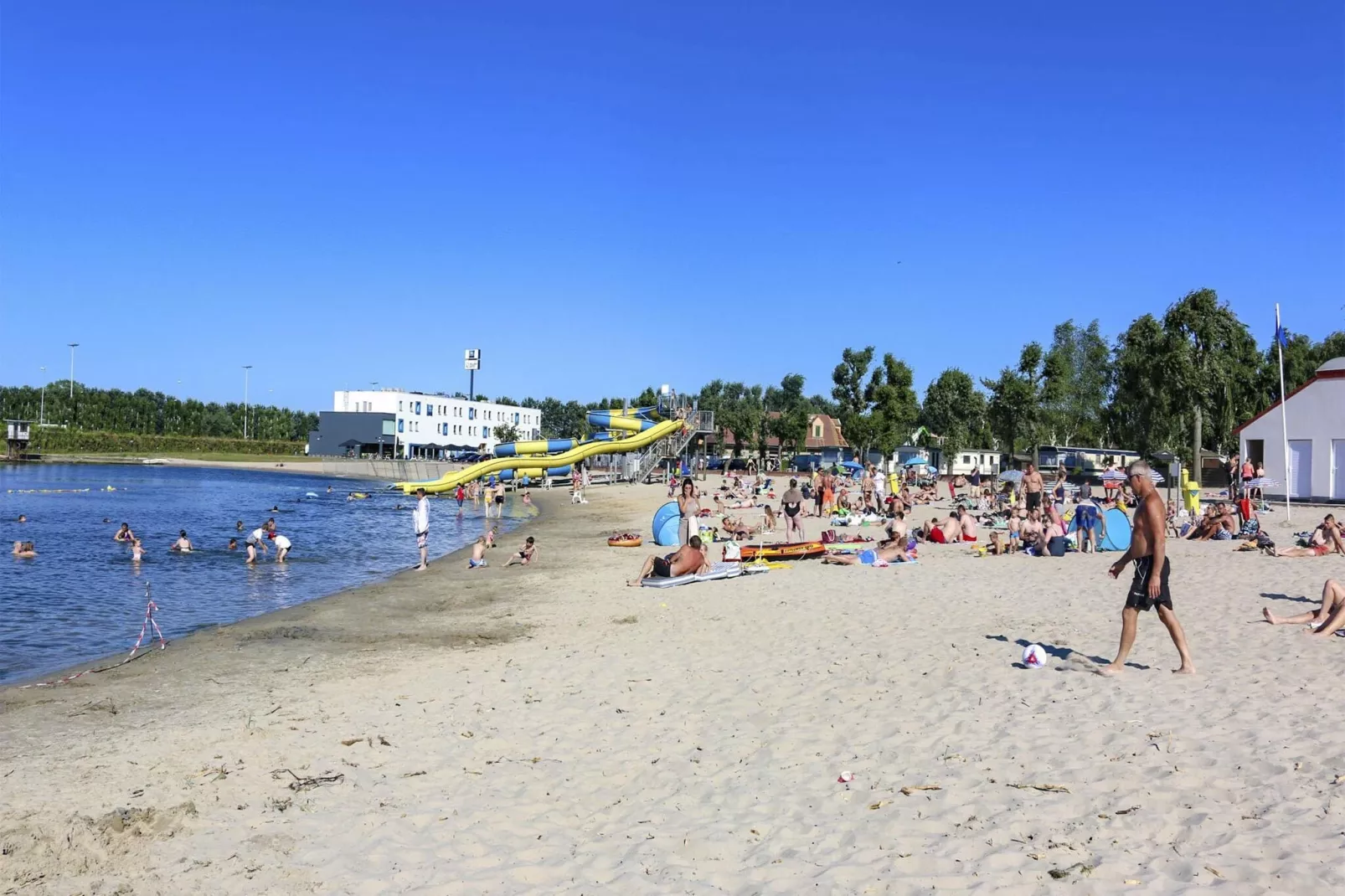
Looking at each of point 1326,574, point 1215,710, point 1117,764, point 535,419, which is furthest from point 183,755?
point 535,419

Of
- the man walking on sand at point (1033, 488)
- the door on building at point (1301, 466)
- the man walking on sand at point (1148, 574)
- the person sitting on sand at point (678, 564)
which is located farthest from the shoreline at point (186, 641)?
the door on building at point (1301, 466)

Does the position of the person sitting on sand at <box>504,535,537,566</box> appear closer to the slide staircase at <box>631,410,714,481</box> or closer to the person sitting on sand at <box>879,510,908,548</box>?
the person sitting on sand at <box>879,510,908,548</box>

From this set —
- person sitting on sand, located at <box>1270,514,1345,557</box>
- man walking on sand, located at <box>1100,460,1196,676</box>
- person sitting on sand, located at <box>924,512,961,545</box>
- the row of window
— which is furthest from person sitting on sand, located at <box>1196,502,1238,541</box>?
the row of window

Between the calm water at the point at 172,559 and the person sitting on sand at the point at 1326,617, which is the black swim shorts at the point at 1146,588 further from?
the calm water at the point at 172,559

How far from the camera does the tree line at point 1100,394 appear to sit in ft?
111

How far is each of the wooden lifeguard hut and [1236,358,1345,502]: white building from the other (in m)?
89.6

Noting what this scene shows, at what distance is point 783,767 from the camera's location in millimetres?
5973

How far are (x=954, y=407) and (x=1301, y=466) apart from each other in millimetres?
25758

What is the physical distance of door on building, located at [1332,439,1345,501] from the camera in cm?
2858

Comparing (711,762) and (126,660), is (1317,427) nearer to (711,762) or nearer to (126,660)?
(711,762)

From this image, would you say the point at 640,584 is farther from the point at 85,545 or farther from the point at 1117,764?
the point at 85,545

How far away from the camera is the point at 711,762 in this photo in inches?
242

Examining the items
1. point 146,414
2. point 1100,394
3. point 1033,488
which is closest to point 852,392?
point 1100,394

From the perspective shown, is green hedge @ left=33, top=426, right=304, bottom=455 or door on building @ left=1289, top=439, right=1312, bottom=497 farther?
green hedge @ left=33, top=426, right=304, bottom=455
